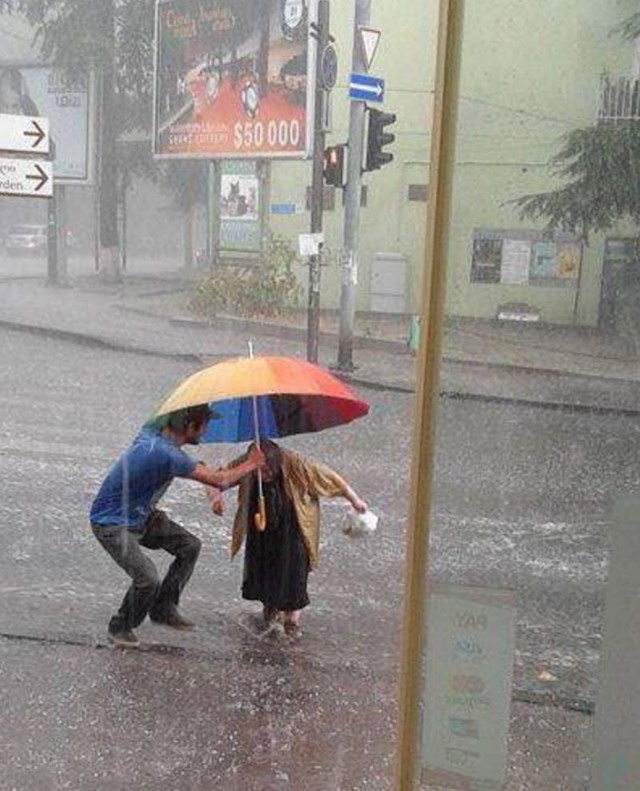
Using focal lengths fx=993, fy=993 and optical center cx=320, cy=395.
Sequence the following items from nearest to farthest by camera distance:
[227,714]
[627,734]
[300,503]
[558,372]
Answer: [627,734] < [558,372] < [227,714] < [300,503]

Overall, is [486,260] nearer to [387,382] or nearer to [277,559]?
[277,559]

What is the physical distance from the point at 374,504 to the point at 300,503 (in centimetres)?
142

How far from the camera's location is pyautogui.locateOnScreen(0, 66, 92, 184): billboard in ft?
15.8

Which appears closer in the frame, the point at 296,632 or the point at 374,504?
the point at 296,632

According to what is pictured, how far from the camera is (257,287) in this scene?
4.73 m

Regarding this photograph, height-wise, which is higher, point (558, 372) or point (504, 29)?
point (504, 29)

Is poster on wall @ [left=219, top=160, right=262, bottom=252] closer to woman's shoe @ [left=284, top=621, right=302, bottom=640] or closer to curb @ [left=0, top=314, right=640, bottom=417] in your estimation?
curb @ [left=0, top=314, right=640, bottom=417]

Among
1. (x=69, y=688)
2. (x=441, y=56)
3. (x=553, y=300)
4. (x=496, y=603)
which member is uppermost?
(x=441, y=56)

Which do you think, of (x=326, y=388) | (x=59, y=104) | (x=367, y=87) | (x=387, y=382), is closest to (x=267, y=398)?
(x=326, y=388)

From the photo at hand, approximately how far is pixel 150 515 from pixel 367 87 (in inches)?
79.5

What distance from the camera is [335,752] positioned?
3453mm

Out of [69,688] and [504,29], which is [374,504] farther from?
[504,29]

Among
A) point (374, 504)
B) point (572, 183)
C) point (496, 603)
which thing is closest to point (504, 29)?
point (572, 183)

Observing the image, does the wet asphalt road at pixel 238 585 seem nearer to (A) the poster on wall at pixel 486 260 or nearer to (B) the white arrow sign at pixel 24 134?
(A) the poster on wall at pixel 486 260
